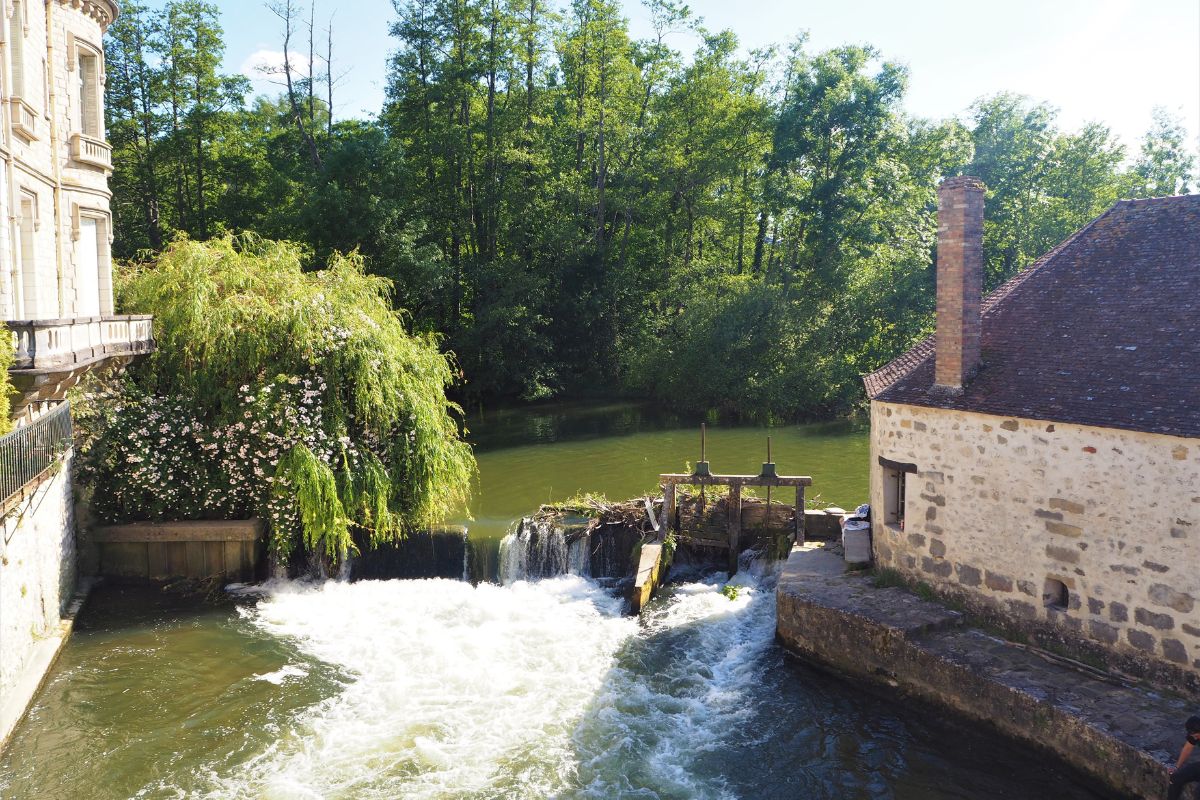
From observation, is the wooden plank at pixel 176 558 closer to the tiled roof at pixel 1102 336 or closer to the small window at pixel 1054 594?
the tiled roof at pixel 1102 336

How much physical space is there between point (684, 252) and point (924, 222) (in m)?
10.7

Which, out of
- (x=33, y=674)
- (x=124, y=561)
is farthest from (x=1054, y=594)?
(x=124, y=561)

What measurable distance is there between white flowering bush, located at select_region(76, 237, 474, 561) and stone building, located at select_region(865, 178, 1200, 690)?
7.88 meters

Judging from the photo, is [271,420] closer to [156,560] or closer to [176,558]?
[176,558]

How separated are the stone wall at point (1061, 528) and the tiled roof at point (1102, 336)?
0.83ft

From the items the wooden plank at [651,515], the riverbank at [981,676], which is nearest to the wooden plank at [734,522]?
the wooden plank at [651,515]

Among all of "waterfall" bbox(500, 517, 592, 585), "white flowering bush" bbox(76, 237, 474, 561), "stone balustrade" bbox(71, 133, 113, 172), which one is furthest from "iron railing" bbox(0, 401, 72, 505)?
"waterfall" bbox(500, 517, 592, 585)

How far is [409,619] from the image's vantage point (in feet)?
46.8

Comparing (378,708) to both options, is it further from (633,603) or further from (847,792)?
(847,792)

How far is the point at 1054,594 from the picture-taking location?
419 inches

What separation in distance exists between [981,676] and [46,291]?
51.0ft

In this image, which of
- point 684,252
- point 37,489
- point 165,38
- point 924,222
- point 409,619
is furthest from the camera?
point 684,252

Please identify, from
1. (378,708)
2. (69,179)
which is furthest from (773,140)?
(378,708)

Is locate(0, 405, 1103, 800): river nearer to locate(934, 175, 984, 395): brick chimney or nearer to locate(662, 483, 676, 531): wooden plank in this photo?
locate(662, 483, 676, 531): wooden plank
